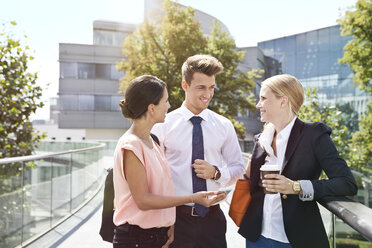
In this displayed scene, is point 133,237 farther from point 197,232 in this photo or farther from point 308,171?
point 308,171

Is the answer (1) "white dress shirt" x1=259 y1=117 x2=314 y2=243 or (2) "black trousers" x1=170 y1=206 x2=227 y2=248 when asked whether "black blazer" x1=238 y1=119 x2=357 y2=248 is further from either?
(2) "black trousers" x1=170 y1=206 x2=227 y2=248

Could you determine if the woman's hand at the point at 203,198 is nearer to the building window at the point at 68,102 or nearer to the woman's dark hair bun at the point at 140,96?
the woman's dark hair bun at the point at 140,96

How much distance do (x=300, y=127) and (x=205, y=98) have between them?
31.2 inches

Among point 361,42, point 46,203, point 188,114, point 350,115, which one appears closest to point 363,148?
point 361,42

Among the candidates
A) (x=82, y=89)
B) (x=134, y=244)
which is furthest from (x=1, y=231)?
(x=82, y=89)

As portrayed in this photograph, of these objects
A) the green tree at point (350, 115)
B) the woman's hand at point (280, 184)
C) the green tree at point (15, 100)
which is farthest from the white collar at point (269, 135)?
the green tree at point (350, 115)

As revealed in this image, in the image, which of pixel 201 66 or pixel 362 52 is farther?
pixel 362 52

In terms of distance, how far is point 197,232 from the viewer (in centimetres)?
256

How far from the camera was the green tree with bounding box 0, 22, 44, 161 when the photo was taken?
754 cm

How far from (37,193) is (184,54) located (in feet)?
52.6

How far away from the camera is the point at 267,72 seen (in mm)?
46281

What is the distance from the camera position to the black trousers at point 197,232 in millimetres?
2559

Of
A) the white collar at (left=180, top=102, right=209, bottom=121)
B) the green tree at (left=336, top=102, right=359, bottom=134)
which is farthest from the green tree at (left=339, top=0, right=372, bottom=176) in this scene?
the green tree at (left=336, top=102, right=359, bottom=134)

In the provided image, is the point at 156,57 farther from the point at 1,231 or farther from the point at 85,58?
the point at 85,58
